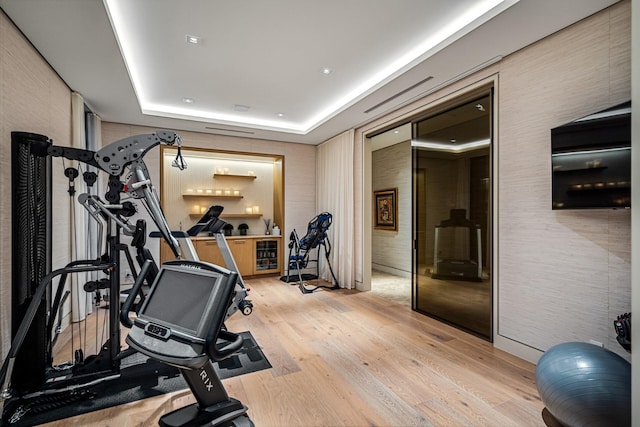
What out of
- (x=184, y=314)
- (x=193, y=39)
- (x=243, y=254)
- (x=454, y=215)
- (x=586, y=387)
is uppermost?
(x=193, y=39)

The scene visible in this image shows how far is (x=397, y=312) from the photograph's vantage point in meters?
4.03

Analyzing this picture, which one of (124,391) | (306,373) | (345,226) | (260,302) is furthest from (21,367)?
(345,226)

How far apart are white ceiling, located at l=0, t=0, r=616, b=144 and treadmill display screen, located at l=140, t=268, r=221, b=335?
2028 millimetres

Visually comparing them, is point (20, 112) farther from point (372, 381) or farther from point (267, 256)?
point (267, 256)

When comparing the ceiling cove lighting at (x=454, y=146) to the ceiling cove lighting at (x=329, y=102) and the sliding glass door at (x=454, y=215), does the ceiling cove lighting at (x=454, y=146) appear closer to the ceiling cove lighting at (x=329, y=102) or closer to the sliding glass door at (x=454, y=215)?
the sliding glass door at (x=454, y=215)

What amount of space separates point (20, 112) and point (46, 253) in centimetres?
121

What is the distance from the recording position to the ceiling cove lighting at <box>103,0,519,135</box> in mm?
2381

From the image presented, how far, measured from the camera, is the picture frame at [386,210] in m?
6.48

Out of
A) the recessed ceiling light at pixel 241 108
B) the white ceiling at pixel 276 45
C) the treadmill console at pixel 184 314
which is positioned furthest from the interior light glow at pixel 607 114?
the recessed ceiling light at pixel 241 108

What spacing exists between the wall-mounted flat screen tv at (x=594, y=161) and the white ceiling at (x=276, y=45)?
33.4 inches

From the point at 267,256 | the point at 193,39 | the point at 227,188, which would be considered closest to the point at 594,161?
the point at 193,39

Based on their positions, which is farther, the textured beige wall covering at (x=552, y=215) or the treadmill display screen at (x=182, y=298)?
the textured beige wall covering at (x=552, y=215)

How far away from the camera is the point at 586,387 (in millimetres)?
1668

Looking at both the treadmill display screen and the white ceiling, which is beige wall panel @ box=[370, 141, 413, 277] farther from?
the treadmill display screen
